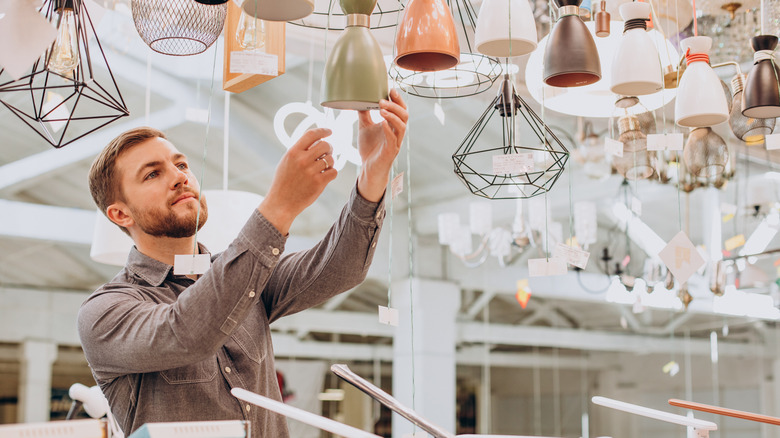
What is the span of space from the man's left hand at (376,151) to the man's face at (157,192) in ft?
1.09

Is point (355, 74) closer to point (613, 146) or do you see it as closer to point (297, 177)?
point (297, 177)

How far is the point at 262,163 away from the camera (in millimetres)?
6484

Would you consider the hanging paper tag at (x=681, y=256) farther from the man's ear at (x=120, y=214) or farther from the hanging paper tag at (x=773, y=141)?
the man's ear at (x=120, y=214)

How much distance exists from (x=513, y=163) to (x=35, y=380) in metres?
4.93


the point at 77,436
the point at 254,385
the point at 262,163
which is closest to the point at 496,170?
the point at 254,385

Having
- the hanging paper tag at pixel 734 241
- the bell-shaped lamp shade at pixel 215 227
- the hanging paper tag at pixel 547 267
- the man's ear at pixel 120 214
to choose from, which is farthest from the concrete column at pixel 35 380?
the hanging paper tag at pixel 547 267

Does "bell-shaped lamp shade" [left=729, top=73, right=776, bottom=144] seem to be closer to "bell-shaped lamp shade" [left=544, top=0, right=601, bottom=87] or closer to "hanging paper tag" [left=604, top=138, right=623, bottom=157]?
"hanging paper tag" [left=604, top=138, right=623, bottom=157]

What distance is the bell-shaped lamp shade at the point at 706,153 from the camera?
2.00 metres

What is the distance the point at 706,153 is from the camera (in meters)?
2.01

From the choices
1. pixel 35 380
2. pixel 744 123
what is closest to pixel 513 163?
pixel 744 123

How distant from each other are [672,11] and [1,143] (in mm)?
→ 4327

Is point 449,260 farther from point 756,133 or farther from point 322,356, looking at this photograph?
point 756,133

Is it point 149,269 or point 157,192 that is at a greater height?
point 157,192

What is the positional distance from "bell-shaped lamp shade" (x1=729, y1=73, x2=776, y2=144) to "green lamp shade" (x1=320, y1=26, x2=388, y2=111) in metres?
1.06
